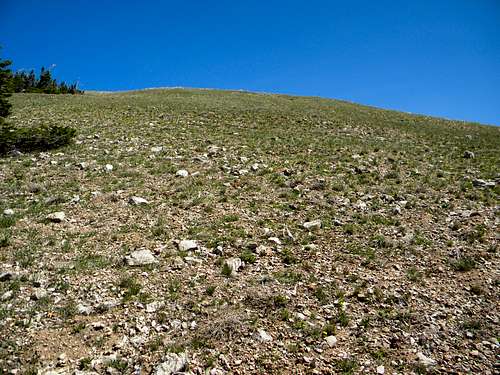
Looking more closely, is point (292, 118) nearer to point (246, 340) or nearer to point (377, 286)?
point (377, 286)

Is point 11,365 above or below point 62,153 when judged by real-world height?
below

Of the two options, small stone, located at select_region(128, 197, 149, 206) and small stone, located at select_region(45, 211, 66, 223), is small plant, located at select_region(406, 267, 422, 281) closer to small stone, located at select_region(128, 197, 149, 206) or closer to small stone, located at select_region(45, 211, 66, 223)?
small stone, located at select_region(128, 197, 149, 206)

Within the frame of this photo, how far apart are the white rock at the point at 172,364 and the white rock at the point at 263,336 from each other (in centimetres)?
160

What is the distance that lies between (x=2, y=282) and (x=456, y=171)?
2036 centimetres

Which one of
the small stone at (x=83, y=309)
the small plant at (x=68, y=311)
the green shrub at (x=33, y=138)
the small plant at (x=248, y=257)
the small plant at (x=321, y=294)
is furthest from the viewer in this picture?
the green shrub at (x=33, y=138)

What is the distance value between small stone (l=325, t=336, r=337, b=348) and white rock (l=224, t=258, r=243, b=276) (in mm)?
2965

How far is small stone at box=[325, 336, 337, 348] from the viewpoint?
6.92m

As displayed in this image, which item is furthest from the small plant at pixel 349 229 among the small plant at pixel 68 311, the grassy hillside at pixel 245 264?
the small plant at pixel 68 311

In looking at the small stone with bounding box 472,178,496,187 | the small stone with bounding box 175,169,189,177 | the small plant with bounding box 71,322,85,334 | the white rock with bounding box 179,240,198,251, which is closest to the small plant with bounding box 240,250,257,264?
the white rock with bounding box 179,240,198,251

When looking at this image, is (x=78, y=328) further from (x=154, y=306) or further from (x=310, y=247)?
(x=310, y=247)

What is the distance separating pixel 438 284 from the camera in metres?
8.81

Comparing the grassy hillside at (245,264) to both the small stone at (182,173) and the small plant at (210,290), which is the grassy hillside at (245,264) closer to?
the small plant at (210,290)

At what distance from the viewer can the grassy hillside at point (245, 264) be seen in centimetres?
667

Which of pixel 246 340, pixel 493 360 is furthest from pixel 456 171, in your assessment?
pixel 246 340
